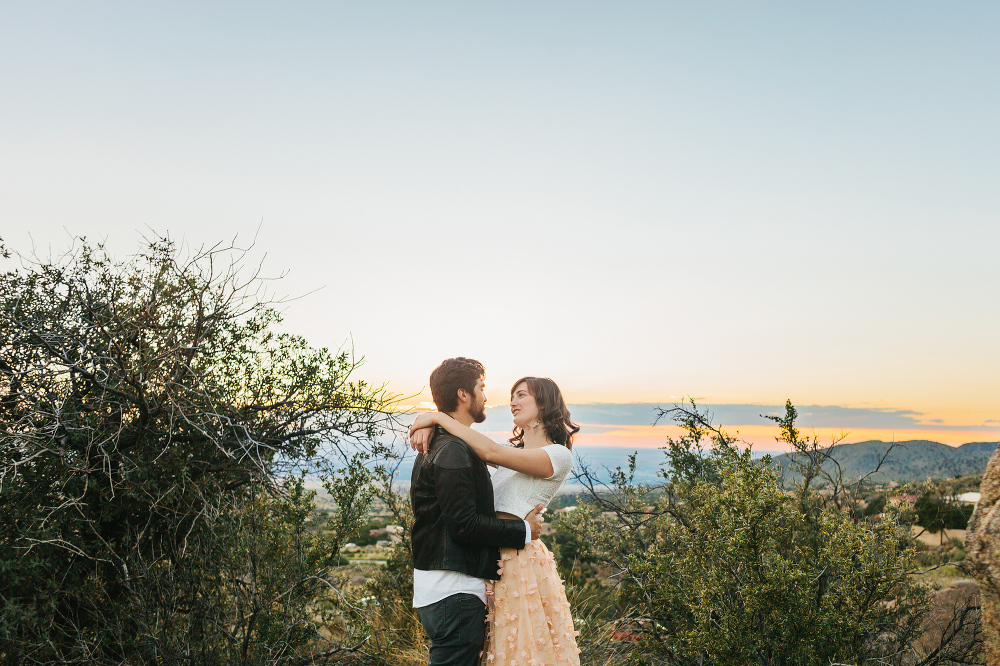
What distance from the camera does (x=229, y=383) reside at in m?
5.12

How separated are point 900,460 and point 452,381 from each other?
5256mm

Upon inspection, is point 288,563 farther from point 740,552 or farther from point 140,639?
point 740,552

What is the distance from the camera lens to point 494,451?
300cm

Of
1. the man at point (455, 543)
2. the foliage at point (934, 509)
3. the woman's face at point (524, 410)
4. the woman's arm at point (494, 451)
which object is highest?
the woman's face at point (524, 410)

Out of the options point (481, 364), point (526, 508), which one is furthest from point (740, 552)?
point (481, 364)

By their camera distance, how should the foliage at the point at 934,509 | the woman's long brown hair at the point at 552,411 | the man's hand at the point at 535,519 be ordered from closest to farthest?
1. the man's hand at the point at 535,519
2. the woman's long brown hair at the point at 552,411
3. the foliage at the point at 934,509

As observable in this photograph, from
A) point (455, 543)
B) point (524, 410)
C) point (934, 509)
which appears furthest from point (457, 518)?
point (934, 509)

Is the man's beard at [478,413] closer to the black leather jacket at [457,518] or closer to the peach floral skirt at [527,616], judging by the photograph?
the black leather jacket at [457,518]

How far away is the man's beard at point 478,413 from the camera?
3.27 metres

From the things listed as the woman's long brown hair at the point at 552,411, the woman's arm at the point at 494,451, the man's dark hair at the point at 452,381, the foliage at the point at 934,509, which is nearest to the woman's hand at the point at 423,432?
the woman's arm at the point at 494,451

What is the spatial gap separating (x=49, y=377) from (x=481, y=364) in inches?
136

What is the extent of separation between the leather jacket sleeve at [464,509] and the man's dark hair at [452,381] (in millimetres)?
346

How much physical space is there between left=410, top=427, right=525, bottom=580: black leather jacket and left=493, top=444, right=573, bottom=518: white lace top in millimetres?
170

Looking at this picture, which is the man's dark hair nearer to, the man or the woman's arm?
the woman's arm
